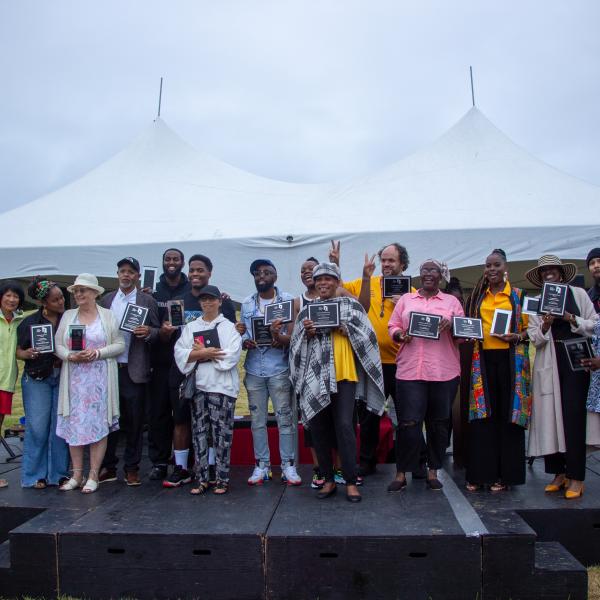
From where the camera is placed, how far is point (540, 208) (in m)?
7.08

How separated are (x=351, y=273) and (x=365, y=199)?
130 cm

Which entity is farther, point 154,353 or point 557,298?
point 154,353

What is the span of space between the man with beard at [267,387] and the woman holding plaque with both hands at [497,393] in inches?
54.6

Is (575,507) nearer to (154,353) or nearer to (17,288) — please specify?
(154,353)

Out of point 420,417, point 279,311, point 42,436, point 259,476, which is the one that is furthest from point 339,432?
point 42,436

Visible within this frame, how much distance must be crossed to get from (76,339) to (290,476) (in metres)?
1.96

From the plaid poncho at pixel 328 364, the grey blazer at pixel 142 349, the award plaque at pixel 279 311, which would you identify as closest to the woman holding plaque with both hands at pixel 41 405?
the grey blazer at pixel 142 349

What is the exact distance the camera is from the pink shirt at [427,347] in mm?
4457

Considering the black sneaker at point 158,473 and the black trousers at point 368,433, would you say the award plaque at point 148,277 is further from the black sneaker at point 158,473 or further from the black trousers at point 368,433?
the black trousers at point 368,433

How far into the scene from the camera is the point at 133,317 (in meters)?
4.77

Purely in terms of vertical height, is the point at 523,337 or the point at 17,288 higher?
the point at 17,288

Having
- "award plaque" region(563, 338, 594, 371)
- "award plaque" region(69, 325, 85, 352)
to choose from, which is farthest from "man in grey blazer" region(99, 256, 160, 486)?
"award plaque" region(563, 338, 594, 371)

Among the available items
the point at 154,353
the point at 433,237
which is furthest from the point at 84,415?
the point at 433,237

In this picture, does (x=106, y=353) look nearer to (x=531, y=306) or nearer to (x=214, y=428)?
(x=214, y=428)
